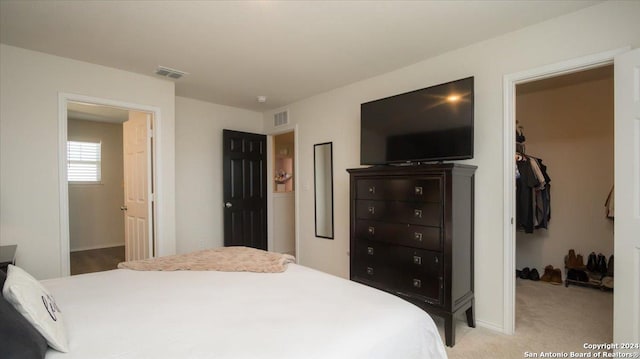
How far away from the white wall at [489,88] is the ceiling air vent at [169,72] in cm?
180

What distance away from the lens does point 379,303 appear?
4.60ft

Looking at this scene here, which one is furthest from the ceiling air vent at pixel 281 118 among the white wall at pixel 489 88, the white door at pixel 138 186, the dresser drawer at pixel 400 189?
the dresser drawer at pixel 400 189

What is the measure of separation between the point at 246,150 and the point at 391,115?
8.12 feet

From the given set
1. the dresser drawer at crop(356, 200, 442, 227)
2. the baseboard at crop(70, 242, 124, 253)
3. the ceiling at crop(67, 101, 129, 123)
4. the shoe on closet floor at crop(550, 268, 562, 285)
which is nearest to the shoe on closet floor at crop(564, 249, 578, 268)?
the shoe on closet floor at crop(550, 268, 562, 285)

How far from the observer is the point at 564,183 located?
3.97 meters

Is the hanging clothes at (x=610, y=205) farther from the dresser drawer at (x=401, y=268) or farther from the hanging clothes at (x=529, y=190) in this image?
the dresser drawer at (x=401, y=268)

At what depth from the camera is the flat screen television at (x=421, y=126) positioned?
252 cm

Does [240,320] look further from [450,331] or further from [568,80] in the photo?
[568,80]

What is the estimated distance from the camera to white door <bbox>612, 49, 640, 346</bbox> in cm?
185

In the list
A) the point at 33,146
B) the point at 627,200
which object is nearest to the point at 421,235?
the point at 627,200

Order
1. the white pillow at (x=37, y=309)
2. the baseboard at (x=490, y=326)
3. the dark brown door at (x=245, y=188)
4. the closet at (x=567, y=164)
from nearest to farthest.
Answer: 1. the white pillow at (x=37, y=309)
2. the baseboard at (x=490, y=326)
3. the closet at (x=567, y=164)
4. the dark brown door at (x=245, y=188)

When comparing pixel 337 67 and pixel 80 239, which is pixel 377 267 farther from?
pixel 80 239

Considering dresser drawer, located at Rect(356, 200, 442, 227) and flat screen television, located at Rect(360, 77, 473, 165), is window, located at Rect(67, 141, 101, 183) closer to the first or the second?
flat screen television, located at Rect(360, 77, 473, 165)

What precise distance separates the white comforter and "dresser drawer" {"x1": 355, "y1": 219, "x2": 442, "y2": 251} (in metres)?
1.01
